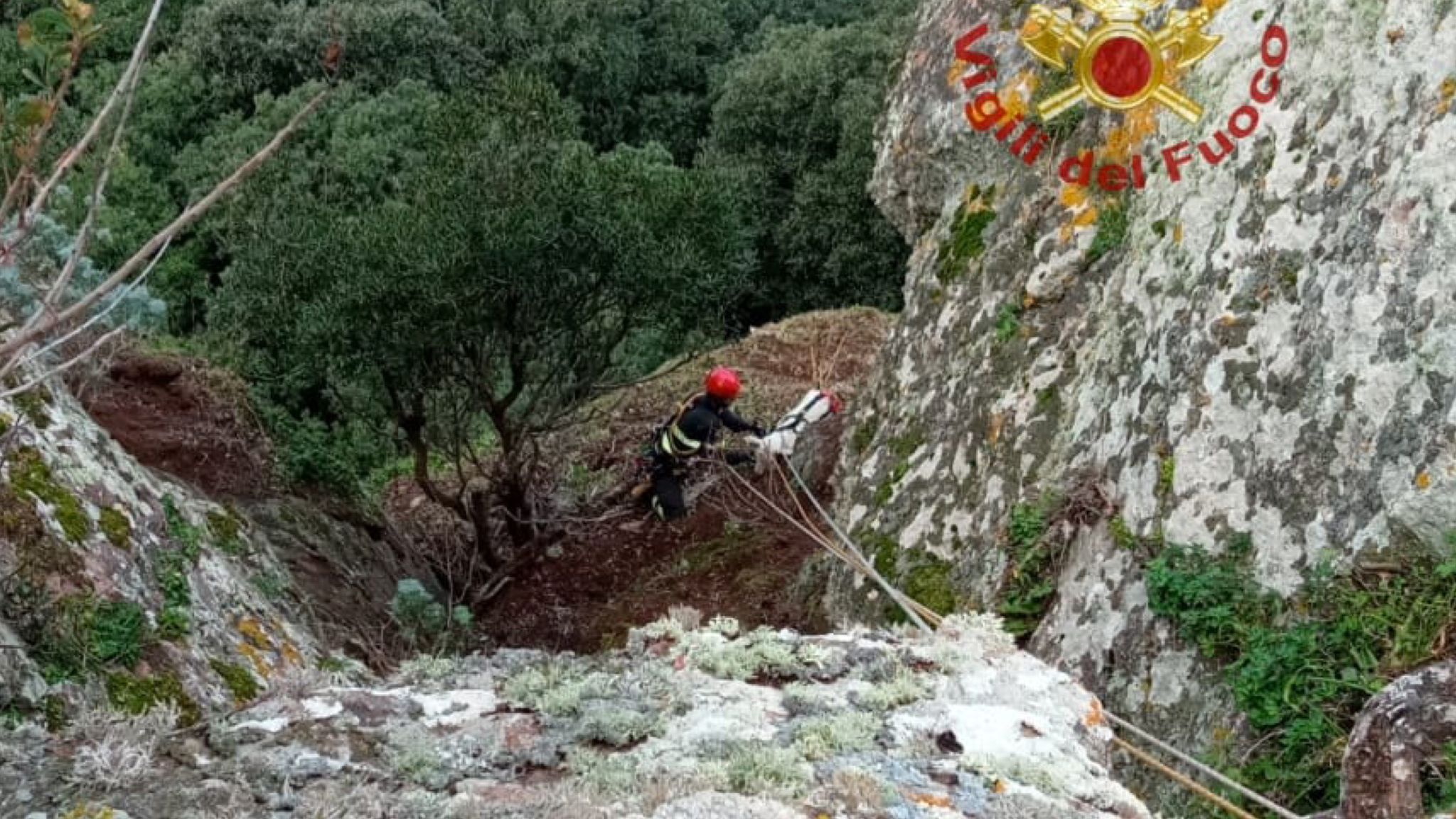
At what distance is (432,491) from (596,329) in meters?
2.05

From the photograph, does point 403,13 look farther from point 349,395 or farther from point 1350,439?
point 1350,439

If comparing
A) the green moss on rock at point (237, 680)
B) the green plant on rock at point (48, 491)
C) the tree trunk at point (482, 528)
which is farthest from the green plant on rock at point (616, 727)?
the tree trunk at point (482, 528)

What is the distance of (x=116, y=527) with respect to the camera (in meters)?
6.65

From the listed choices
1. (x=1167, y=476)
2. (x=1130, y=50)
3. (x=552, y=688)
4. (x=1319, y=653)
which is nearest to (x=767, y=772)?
(x=552, y=688)

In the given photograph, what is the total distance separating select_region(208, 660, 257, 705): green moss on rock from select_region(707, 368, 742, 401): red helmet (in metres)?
4.80

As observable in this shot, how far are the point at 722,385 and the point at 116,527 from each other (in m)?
4.98

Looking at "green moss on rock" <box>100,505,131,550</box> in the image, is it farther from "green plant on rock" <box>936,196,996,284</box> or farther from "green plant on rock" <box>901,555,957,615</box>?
"green plant on rock" <box>936,196,996,284</box>

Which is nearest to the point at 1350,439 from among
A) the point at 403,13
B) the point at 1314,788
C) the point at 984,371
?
the point at 1314,788

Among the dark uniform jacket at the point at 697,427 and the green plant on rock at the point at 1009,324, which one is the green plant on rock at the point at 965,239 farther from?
the dark uniform jacket at the point at 697,427

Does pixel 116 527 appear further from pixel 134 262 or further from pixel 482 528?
pixel 482 528

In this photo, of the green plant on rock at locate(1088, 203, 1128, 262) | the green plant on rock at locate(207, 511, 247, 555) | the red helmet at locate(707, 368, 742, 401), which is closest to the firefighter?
the red helmet at locate(707, 368, 742, 401)

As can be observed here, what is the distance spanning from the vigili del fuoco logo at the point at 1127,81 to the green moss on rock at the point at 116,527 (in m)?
5.16

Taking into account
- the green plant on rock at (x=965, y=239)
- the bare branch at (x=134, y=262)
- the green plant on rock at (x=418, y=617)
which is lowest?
the green plant on rock at (x=418, y=617)

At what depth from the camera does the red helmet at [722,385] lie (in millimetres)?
10492
